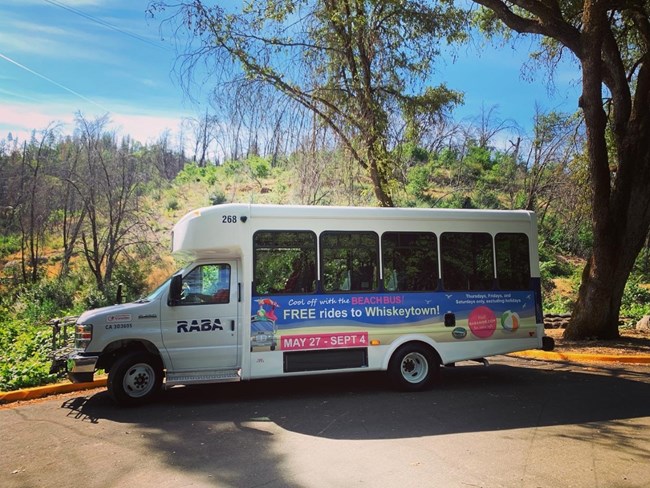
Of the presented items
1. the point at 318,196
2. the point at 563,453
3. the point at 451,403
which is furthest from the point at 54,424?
the point at 318,196

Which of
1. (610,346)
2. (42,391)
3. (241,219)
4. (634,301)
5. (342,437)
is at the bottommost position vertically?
(342,437)

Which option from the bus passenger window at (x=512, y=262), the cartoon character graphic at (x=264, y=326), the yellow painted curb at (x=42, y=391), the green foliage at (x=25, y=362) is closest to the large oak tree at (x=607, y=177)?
the bus passenger window at (x=512, y=262)

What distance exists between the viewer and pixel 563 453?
18.0 ft

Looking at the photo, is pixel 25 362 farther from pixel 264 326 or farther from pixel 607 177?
pixel 607 177

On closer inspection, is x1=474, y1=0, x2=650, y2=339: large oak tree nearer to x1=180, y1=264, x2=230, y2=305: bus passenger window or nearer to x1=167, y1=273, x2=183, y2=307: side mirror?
x1=180, y1=264, x2=230, y2=305: bus passenger window

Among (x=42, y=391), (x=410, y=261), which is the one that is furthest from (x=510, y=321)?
(x=42, y=391)

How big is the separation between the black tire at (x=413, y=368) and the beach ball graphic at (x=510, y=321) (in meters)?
1.32

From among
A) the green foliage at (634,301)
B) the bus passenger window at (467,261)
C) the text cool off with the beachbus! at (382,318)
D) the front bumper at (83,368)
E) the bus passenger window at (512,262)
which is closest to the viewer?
the front bumper at (83,368)

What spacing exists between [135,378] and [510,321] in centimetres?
596

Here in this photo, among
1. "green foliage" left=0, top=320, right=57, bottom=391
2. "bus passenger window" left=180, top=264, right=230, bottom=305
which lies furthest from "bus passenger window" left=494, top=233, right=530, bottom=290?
"green foliage" left=0, top=320, right=57, bottom=391

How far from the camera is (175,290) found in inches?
314

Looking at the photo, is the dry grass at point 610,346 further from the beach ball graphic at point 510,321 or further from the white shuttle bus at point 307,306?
the white shuttle bus at point 307,306

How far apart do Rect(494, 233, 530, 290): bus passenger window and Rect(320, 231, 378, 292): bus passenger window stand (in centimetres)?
221

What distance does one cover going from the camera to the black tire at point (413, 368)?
8430mm
